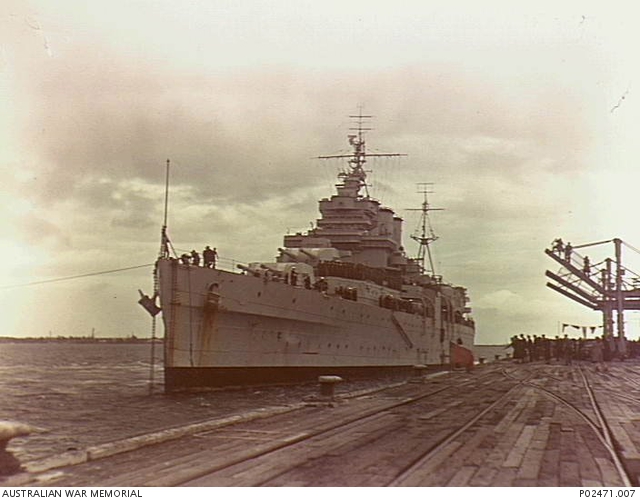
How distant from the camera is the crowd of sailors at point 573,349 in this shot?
48.3 metres

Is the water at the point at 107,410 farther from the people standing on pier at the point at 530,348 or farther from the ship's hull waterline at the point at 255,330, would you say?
the people standing on pier at the point at 530,348

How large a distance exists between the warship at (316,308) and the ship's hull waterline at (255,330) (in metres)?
0.03

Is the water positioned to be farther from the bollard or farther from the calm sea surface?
the bollard

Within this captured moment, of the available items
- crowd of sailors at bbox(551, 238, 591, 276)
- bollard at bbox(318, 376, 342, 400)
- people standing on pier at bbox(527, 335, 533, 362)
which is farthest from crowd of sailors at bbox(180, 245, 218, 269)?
people standing on pier at bbox(527, 335, 533, 362)

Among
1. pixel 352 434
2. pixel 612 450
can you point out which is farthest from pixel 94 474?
pixel 612 450

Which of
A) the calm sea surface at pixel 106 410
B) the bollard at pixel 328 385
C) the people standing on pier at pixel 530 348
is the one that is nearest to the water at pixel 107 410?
the calm sea surface at pixel 106 410

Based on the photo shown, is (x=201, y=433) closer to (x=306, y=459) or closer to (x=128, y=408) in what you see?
(x=306, y=459)

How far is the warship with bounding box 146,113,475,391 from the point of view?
21422 mm

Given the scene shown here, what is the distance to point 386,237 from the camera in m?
38.2

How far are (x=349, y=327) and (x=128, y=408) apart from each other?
36.4ft

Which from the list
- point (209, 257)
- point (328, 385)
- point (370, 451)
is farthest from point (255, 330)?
point (370, 451)

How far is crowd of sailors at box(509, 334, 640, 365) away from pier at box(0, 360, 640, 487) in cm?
3738

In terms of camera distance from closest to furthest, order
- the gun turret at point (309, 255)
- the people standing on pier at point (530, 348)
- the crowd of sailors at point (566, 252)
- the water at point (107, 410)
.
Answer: the water at point (107, 410)
the gun turret at point (309, 255)
the crowd of sailors at point (566, 252)
the people standing on pier at point (530, 348)

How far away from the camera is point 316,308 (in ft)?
85.7
